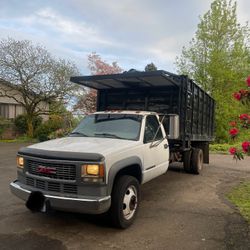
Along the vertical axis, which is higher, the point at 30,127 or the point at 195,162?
the point at 30,127

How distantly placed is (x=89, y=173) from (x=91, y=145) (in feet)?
2.23

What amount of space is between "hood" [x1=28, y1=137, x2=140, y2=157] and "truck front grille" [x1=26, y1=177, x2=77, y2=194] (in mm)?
507

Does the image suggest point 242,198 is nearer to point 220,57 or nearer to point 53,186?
point 53,186

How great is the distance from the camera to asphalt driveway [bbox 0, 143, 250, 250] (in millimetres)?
4453

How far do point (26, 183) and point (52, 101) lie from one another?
2089 cm

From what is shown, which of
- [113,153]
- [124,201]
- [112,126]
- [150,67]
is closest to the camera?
[113,153]

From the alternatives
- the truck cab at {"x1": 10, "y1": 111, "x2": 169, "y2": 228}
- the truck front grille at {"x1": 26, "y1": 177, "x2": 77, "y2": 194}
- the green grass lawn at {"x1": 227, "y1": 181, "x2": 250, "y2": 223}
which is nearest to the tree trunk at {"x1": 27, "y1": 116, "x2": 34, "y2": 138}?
the green grass lawn at {"x1": 227, "y1": 181, "x2": 250, "y2": 223}

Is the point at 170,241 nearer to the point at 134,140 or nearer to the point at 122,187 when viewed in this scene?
the point at 122,187

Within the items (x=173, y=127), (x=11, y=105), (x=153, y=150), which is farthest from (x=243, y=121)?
(x=11, y=105)

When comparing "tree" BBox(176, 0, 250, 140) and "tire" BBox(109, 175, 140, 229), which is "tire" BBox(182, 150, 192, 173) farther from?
"tree" BBox(176, 0, 250, 140)

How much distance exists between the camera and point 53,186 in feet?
15.4

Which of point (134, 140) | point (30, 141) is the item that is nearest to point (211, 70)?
point (30, 141)

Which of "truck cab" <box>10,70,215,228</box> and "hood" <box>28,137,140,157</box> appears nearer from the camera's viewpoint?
"truck cab" <box>10,70,215,228</box>

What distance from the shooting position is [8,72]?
23.5 m
